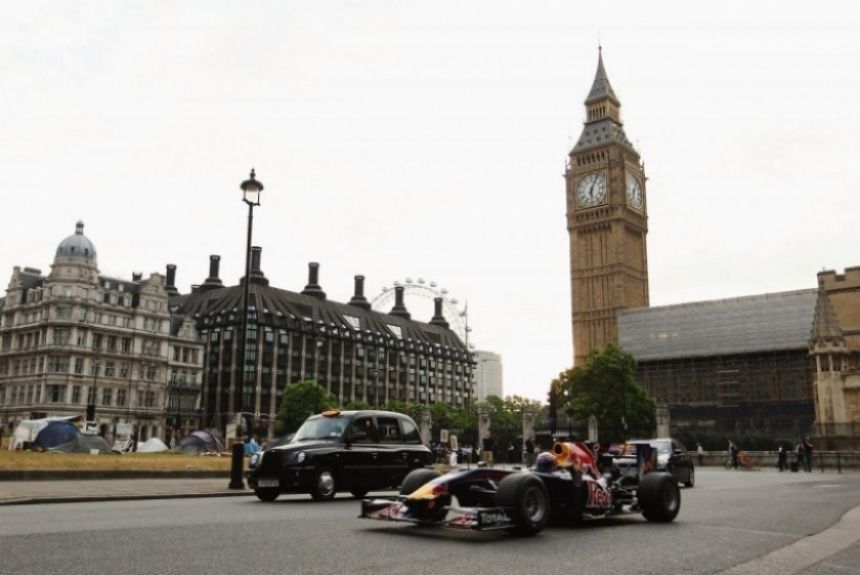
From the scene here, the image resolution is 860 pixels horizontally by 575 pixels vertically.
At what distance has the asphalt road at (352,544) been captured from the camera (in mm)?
6648

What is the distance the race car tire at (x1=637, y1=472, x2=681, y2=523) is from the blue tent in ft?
114

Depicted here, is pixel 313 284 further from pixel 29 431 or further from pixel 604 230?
pixel 29 431

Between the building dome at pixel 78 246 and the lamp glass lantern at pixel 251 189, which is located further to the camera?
the building dome at pixel 78 246

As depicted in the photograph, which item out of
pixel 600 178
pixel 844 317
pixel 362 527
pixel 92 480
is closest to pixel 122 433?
pixel 92 480

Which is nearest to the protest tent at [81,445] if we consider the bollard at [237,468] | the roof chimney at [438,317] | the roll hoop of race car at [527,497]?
the bollard at [237,468]

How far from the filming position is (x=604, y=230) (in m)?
125

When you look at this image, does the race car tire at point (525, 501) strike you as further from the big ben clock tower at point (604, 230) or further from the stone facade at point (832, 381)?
the big ben clock tower at point (604, 230)

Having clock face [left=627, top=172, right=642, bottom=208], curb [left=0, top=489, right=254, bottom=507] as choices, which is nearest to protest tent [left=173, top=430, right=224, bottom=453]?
curb [left=0, top=489, right=254, bottom=507]

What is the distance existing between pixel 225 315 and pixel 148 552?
322 feet

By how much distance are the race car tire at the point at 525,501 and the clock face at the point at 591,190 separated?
392ft

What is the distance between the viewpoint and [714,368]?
9700 cm

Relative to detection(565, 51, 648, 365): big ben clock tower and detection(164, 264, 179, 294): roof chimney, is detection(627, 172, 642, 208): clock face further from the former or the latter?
detection(164, 264, 179, 294): roof chimney

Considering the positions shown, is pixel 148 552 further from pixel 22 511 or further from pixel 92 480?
pixel 92 480

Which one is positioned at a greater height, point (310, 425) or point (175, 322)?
point (175, 322)
